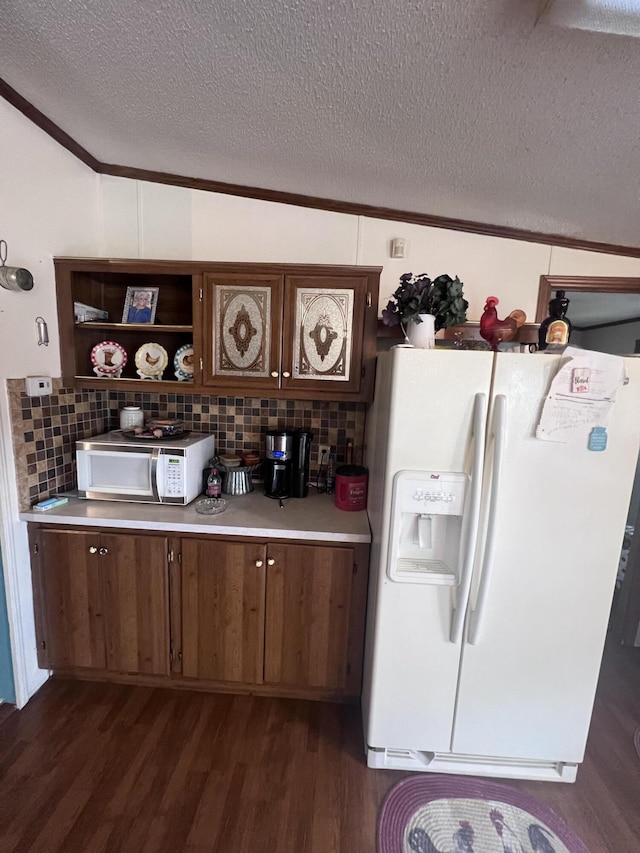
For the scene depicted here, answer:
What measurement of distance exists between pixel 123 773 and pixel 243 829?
1.77ft

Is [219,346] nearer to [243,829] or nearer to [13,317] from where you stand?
[13,317]

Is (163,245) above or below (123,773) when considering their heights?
above

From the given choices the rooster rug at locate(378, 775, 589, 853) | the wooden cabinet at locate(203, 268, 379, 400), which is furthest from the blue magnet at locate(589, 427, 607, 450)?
the rooster rug at locate(378, 775, 589, 853)

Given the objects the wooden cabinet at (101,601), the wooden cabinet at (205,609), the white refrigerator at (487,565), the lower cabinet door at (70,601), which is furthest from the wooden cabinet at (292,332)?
the lower cabinet door at (70,601)

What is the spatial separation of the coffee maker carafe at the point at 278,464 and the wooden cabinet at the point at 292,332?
0.25 m

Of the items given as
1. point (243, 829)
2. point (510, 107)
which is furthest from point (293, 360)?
point (243, 829)

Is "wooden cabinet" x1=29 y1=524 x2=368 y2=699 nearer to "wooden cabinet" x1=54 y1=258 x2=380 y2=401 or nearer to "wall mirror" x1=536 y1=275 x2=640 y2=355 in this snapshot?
"wooden cabinet" x1=54 y1=258 x2=380 y2=401

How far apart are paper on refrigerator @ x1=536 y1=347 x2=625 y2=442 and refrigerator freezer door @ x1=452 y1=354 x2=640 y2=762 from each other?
3 centimetres

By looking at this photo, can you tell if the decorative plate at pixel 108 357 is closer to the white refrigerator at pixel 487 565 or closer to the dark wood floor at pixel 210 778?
the white refrigerator at pixel 487 565

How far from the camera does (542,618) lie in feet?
4.83

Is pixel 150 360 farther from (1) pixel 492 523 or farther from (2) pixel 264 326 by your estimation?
(1) pixel 492 523

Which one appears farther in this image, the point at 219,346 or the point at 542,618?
the point at 219,346

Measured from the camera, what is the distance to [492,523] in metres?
1.38

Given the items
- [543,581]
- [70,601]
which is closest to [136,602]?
[70,601]
